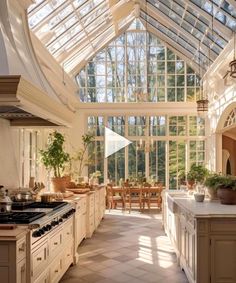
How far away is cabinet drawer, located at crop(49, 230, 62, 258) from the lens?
4391 mm

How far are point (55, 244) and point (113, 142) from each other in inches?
380

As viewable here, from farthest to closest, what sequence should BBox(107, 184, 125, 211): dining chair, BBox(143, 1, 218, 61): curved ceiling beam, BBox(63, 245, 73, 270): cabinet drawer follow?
BBox(107, 184, 125, 211): dining chair, BBox(143, 1, 218, 61): curved ceiling beam, BBox(63, 245, 73, 270): cabinet drawer

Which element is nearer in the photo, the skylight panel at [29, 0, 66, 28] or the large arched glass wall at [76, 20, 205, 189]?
the skylight panel at [29, 0, 66, 28]

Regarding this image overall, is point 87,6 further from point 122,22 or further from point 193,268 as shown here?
point 193,268

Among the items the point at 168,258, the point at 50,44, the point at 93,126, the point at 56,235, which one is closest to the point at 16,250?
the point at 56,235

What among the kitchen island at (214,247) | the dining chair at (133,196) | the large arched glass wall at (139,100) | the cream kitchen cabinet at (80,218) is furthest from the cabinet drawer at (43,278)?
the large arched glass wall at (139,100)

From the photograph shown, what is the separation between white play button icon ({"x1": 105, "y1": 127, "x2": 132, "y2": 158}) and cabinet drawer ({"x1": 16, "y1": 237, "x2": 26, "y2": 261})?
35.4 ft

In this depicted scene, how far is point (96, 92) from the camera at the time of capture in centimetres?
1434

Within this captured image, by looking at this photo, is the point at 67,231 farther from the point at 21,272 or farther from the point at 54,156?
the point at 54,156

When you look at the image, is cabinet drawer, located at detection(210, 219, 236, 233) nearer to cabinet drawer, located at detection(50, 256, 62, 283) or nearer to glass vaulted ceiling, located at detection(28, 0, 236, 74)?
cabinet drawer, located at detection(50, 256, 62, 283)

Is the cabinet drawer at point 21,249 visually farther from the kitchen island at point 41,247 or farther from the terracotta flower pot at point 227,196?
the terracotta flower pot at point 227,196

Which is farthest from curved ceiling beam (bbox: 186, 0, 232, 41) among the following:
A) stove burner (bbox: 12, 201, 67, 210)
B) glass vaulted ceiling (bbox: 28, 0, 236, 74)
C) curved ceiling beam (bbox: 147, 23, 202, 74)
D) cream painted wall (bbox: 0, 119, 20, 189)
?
stove burner (bbox: 12, 201, 67, 210)

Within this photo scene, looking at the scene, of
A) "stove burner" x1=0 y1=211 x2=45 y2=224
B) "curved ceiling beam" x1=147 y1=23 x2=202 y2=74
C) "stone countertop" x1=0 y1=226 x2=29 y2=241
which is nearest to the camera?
"stone countertop" x1=0 y1=226 x2=29 y2=241

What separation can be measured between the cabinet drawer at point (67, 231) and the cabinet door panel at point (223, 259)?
2.00 m
